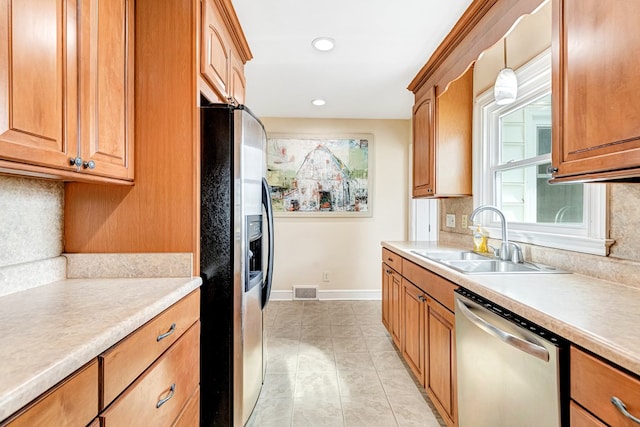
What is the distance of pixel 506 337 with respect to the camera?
1.11m

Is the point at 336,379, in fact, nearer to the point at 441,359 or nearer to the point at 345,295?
the point at 441,359

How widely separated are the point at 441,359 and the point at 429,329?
19cm

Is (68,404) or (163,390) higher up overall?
(68,404)

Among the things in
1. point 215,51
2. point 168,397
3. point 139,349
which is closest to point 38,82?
point 139,349

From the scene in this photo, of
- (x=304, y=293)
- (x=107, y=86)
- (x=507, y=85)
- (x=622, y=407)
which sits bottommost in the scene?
(x=304, y=293)

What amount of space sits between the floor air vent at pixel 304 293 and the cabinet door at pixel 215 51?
2.79 m

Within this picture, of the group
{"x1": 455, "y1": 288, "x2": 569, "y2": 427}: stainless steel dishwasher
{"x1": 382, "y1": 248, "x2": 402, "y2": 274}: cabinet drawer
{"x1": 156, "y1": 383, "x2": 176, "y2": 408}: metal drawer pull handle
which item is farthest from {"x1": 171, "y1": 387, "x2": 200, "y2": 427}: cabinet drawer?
{"x1": 382, "y1": 248, "x2": 402, "y2": 274}: cabinet drawer

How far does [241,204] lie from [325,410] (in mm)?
1351

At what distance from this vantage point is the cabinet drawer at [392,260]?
8.10 feet

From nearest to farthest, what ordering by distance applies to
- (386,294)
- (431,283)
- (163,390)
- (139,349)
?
(139,349), (163,390), (431,283), (386,294)

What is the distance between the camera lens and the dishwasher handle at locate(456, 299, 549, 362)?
963 millimetres

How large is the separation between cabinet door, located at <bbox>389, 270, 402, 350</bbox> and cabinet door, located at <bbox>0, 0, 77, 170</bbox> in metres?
2.16

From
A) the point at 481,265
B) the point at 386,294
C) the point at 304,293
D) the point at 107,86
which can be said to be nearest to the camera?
the point at 107,86

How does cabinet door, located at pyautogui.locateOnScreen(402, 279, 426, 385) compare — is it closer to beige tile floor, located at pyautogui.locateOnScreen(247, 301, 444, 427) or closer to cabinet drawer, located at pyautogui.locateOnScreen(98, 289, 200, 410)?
beige tile floor, located at pyautogui.locateOnScreen(247, 301, 444, 427)
